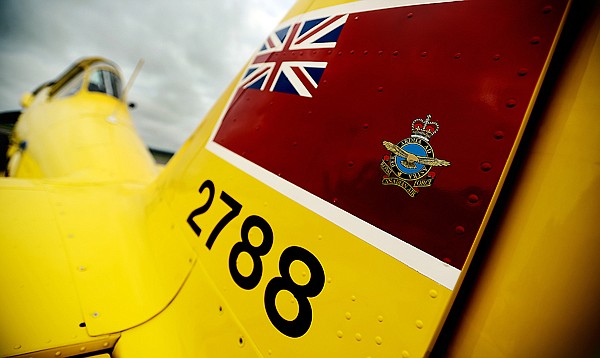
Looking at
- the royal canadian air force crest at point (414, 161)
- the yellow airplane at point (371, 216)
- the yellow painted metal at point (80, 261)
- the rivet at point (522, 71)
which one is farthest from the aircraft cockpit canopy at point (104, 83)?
the rivet at point (522, 71)

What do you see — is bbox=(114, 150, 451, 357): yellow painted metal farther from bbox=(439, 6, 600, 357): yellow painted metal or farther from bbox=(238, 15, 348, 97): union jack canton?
bbox=(238, 15, 348, 97): union jack canton

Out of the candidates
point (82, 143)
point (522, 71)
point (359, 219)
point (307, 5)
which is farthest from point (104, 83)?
point (522, 71)

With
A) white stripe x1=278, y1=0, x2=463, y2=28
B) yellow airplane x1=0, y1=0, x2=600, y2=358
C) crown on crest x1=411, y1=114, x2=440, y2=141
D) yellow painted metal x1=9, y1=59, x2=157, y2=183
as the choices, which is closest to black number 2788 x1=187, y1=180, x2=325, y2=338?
yellow airplane x1=0, y1=0, x2=600, y2=358

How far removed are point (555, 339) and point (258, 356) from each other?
35.2 inches

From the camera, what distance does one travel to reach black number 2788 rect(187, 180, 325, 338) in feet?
2.97

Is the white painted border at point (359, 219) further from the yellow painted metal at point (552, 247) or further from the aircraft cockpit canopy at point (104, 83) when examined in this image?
the aircraft cockpit canopy at point (104, 83)

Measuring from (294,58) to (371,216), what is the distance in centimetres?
90

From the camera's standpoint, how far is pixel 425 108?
32.0 inches

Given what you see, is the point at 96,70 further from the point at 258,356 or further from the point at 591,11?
the point at 591,11

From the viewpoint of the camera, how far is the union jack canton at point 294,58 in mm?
1171

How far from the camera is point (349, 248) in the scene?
0.86 m

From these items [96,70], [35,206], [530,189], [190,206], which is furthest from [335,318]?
[96,70]

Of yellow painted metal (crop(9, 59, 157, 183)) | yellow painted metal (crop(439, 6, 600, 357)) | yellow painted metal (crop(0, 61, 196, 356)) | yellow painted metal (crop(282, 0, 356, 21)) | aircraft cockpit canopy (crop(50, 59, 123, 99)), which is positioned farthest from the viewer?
aircraft cockpit canopy (crop(50, 59, 123, 99))

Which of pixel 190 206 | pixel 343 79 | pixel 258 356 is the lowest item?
pixel 258 356
